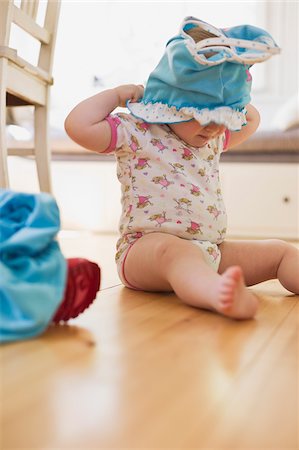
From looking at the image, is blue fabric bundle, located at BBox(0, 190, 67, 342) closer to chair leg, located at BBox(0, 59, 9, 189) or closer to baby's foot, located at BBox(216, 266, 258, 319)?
baby's foot, located at BBox(216, 266, 258, 319)

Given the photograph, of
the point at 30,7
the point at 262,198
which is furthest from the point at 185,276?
the point at 262,198

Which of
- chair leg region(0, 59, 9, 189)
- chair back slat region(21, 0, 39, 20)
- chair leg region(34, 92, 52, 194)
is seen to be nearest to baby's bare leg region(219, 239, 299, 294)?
chair leg region(0, 59, 9, 189)

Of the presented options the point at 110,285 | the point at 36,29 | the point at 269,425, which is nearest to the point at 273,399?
the point at 269,425

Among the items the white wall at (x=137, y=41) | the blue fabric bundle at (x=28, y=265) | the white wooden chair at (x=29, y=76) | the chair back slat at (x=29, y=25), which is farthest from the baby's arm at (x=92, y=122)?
the white wall at (x=137, y=41)

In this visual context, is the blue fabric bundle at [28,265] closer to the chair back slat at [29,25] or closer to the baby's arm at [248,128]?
the baby's arm at [248,128]

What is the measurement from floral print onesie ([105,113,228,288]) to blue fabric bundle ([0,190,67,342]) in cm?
32

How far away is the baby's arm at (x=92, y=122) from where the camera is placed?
3.25 feet

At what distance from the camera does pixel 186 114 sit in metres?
0.99

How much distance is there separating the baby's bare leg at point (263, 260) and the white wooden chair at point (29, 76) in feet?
2.08

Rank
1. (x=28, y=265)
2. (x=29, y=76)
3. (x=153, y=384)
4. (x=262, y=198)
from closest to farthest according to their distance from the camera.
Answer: (x=153, y=384), (x=28, y=265), (x=29, y=76), (x=262, y=198)

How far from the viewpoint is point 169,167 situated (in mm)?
1045

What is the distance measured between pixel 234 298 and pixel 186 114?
379mm

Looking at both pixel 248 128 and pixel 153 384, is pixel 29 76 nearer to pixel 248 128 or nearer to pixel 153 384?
pixel 248 128

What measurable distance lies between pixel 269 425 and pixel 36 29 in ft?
5.12
